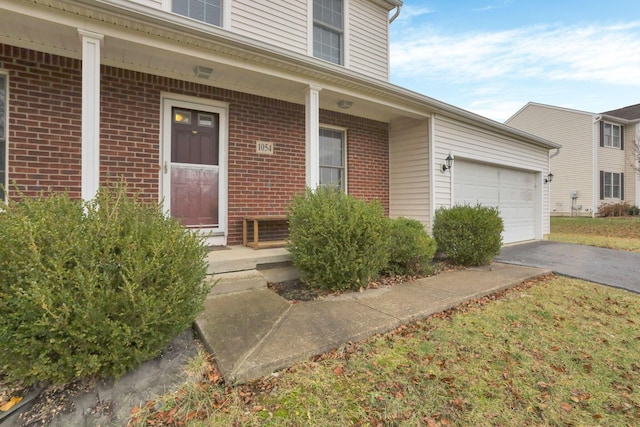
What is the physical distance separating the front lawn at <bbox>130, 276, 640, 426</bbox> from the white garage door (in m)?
4.23

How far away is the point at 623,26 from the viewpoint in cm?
1031

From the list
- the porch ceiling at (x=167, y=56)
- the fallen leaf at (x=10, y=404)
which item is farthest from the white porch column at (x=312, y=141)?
the fallen leaf at (x=10, y=404)

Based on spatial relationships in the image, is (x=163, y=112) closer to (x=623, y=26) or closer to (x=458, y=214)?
(x=458, y=214)

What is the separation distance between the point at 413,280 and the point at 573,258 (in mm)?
4198

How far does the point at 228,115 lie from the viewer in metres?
4.98

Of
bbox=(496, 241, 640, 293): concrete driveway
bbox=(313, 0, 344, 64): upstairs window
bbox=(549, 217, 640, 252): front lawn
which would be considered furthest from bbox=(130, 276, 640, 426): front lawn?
bbox=(549, 217, 640, 252): front lawn

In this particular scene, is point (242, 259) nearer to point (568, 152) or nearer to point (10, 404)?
point (10, 404)

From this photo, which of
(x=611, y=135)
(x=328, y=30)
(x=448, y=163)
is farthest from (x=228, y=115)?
(x=611, y=135)

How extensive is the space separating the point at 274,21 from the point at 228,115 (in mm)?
2388

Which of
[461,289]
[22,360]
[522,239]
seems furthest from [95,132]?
[522,239]

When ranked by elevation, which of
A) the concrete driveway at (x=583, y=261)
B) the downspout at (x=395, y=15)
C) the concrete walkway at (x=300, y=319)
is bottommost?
the concrete walkway at (x=300, y=319)

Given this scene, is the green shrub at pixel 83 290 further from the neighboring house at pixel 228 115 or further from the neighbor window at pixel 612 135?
the neighbor window at pixel 612 135

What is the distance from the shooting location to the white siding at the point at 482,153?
6266mm

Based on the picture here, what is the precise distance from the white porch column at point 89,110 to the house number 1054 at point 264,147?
2.42 metres
